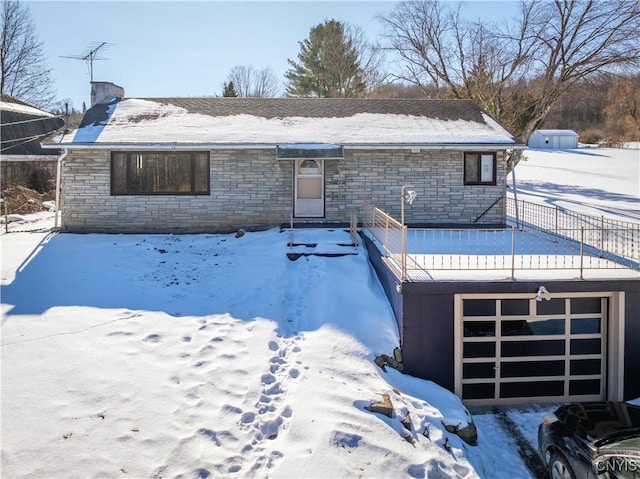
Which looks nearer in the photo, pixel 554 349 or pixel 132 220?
pixel 554 349

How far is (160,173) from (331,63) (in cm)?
2479

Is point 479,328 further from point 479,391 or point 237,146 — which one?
point 237,146

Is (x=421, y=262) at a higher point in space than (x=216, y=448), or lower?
higher

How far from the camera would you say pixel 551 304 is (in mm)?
8328

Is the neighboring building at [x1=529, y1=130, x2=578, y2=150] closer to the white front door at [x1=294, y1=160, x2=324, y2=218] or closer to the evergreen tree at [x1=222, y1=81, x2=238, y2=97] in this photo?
the evergreen tree at [x1=222, y1=81, x2=238, y2=97]

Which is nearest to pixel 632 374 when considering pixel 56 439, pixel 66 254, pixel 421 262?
pixel 421 262

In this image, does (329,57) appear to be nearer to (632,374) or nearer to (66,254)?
(66,254)

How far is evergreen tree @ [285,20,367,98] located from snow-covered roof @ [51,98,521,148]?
63.7ft

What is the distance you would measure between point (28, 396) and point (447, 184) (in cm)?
1155

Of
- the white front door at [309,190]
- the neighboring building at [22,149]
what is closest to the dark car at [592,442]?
the white front door at [309,190]

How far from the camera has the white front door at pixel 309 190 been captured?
1351cm

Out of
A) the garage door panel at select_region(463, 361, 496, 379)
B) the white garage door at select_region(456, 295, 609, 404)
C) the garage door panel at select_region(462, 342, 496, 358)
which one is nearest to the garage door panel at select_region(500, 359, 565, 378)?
the white garage door at select_region(456, 295, 609, 404)

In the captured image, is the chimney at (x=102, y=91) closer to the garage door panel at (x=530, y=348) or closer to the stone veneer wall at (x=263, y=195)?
the stone veneer wall at (x=263, y=195)

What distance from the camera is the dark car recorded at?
457cm
